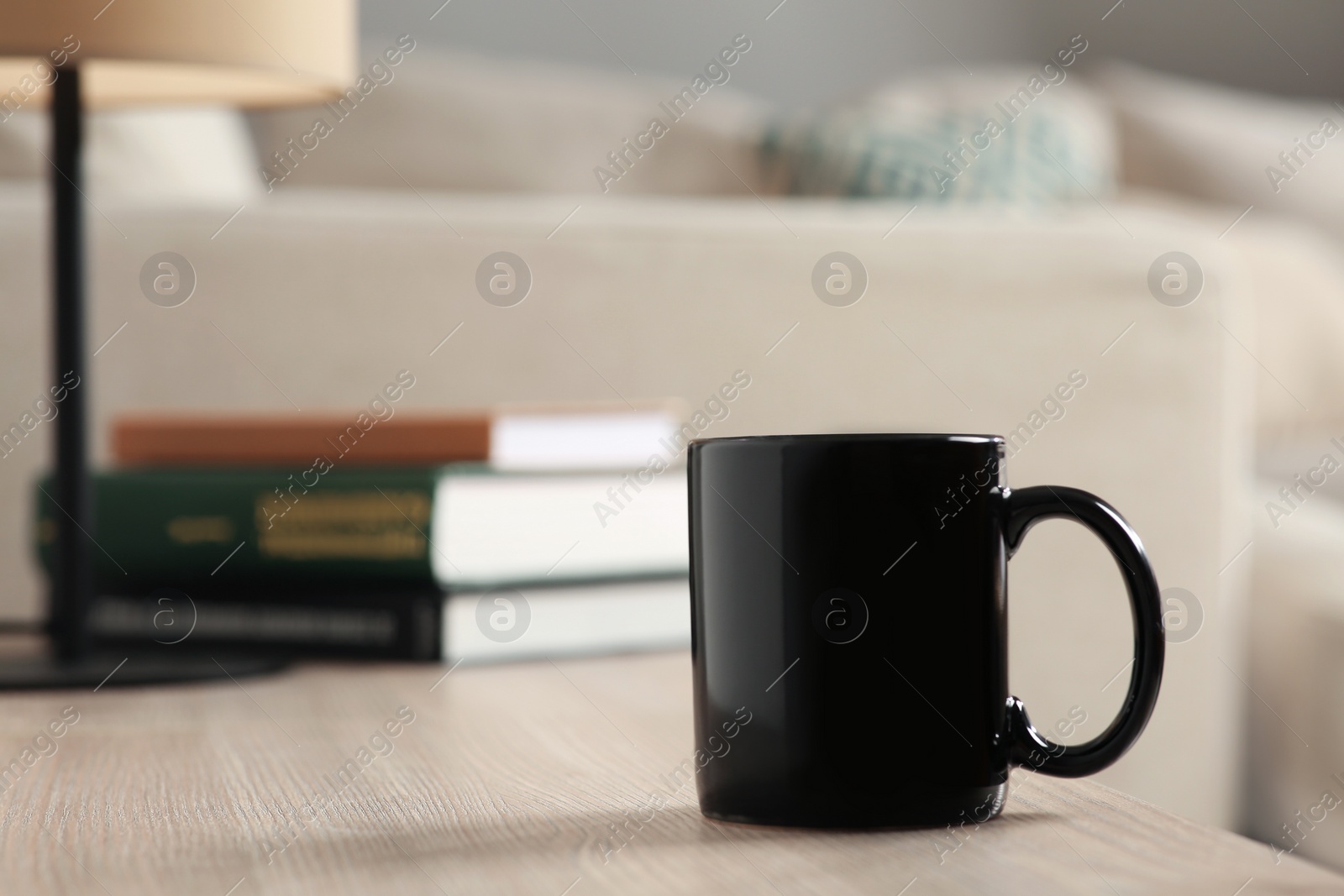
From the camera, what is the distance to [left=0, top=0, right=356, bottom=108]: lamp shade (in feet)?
2.10

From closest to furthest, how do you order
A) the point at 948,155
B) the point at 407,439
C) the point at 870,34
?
the point at 407,439 → the point at 948,155 → the point at 870,34

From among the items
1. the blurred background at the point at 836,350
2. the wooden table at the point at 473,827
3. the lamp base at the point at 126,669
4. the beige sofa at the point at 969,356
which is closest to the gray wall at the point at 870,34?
the blurred background at the point at 836,350

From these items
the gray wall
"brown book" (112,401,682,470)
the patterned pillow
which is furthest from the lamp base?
the gray wall

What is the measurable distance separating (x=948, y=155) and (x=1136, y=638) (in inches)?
53.6

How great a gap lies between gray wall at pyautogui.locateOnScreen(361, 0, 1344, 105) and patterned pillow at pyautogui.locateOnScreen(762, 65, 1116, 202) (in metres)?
0.83

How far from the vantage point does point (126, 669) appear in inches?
26.4

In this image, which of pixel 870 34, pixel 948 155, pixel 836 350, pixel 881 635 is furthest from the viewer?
pixel 870 34

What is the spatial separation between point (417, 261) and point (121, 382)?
0.24 metres

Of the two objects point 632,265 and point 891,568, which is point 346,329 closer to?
point 632,265

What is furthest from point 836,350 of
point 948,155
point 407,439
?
point 948,155

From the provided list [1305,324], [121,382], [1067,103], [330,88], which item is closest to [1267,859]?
[330,88]

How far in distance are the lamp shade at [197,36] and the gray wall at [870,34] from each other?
5.94 ft

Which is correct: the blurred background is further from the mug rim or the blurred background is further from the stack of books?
the mug rim

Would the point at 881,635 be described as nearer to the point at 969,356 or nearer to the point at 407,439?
the point at 407,439
